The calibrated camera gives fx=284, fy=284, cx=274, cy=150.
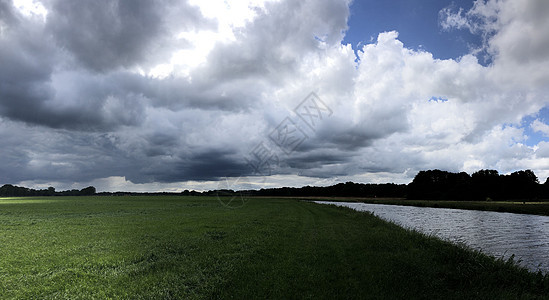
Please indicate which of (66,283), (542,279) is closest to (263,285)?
(66,283)

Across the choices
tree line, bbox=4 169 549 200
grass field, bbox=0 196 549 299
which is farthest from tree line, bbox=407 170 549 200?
grass field, bbox=0 196 549 299

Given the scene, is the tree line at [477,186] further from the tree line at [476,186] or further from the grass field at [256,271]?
the grass field at [256,271]

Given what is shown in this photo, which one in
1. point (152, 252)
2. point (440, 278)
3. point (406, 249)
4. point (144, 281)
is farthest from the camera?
point (406, 249)

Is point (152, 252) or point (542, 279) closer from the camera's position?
point (542, 279)

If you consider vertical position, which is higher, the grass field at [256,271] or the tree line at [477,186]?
the tree line at [477,186]

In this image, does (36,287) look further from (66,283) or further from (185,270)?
(185,270)

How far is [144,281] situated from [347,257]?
9.13 metres

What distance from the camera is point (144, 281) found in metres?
10.3

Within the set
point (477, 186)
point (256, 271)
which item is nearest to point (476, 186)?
point (477, 186)

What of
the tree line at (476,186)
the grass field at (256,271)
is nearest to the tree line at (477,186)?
the tree line at (476,186)

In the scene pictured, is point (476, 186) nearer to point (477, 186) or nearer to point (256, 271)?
point (477, 186)

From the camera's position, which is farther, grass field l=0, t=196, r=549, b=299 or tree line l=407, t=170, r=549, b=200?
tree line l=407, t=170, r=549, b=200

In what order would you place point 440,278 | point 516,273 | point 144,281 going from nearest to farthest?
point 144,281 → point 440,278 → point 516,273

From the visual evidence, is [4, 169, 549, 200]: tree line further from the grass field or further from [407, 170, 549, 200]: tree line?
the grass field
